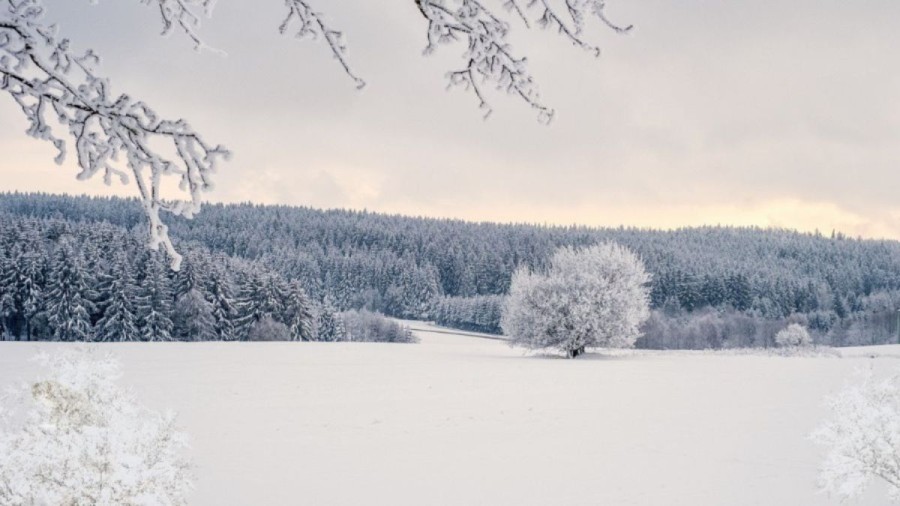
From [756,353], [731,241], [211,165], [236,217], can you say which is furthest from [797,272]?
[211,165]

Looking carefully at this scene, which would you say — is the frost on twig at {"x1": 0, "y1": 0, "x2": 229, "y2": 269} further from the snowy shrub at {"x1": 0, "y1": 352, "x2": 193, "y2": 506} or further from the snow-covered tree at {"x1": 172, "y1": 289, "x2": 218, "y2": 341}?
the snow-covered tree at {"x1": 172, "y1": 289, "x2": 218, "y2": 341}

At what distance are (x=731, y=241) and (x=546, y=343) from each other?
163852 millimetres

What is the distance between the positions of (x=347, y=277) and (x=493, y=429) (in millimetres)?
110224

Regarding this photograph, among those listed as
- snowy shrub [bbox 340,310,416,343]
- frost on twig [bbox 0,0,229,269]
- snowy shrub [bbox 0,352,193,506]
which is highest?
frost on twig [bbox 0,0,229,269]

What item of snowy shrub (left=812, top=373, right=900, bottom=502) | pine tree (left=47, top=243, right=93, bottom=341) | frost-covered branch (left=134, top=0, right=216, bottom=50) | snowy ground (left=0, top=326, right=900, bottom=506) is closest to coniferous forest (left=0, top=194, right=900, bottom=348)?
pine tree (left=47, top=243, right=93, bottom=341)

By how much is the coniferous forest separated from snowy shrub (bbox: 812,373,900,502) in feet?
151

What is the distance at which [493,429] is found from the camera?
18781 millimetres

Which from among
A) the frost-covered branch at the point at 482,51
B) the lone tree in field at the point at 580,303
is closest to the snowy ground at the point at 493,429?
the lone tree in field at the point at 580,303

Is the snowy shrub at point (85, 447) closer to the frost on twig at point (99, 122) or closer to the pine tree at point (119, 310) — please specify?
the frost on twig at point (99, 122)

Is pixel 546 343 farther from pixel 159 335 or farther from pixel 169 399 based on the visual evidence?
pixel 159 335

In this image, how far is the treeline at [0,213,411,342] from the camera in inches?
2206

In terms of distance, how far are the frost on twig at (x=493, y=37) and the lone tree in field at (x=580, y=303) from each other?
108ft

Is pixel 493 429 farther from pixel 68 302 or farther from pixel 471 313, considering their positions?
pixel 471 313

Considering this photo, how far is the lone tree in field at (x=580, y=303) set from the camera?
118 feet
